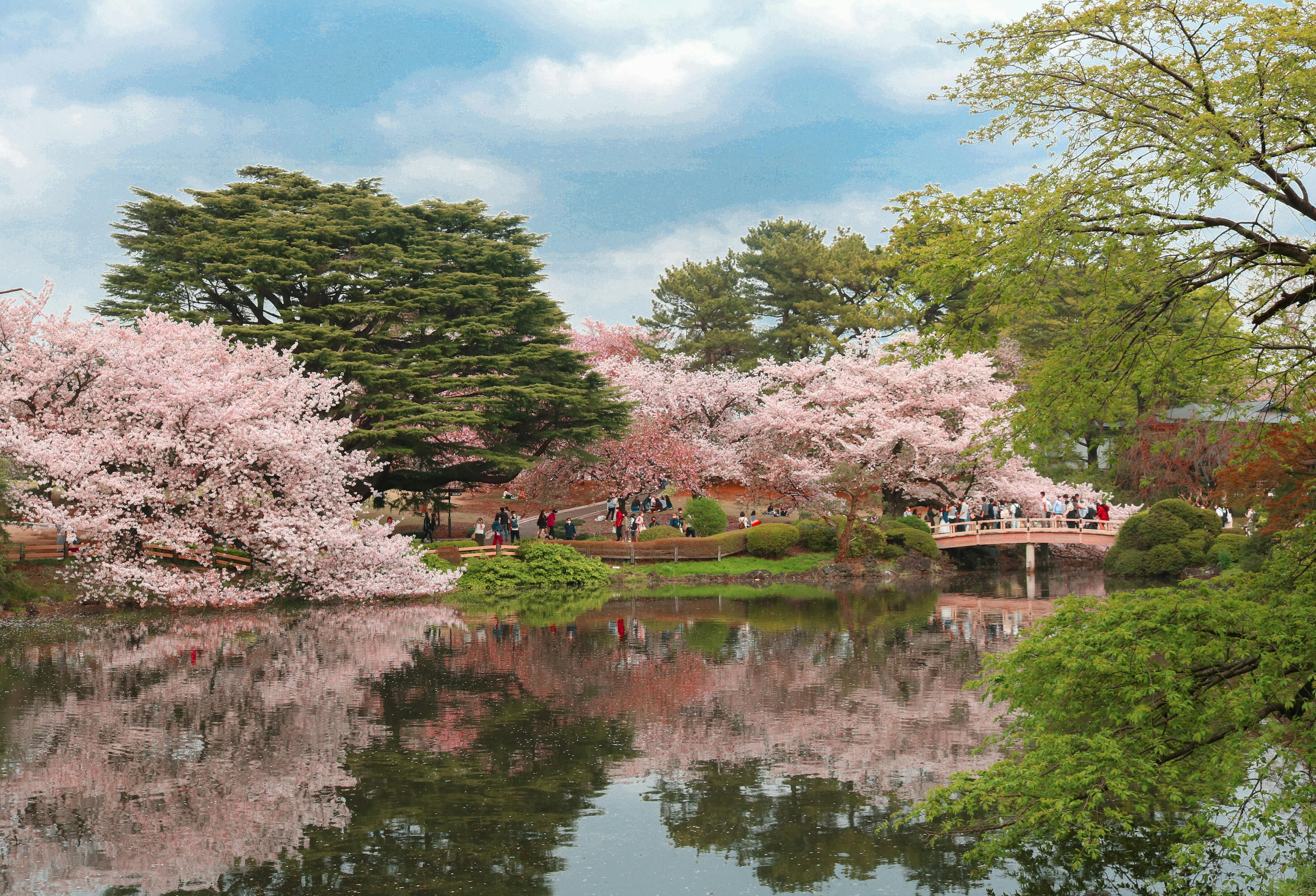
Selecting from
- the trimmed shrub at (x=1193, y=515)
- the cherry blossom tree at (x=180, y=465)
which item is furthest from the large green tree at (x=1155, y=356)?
the trimmed shrub at (x=1193, y=515)

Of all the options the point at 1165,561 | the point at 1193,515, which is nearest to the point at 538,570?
the point at 1165,561

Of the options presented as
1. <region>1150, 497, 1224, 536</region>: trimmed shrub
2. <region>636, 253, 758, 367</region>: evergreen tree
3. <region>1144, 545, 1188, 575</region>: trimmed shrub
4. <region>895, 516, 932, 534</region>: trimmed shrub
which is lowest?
<region>1144, 545, 1188, 575</region>: trimmed shrub

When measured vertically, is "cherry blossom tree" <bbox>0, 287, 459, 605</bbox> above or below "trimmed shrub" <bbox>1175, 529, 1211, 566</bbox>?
above

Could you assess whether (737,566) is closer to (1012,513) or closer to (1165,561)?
(1012,513)

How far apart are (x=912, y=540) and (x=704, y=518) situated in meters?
7.91

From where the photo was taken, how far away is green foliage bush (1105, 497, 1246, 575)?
33.8m

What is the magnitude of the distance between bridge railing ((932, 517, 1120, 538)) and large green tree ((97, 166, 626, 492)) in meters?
13.3

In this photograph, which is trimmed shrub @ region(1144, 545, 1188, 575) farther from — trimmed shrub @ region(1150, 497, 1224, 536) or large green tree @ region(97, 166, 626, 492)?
large green tree @ region(97, 166, 626, 492)

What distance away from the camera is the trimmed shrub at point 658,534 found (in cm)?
3894

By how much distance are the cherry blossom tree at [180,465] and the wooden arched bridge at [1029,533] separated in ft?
67.6

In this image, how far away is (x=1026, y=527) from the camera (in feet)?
129

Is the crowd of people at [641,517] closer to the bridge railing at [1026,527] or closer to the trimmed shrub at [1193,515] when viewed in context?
the bridge railing at [1026,527]

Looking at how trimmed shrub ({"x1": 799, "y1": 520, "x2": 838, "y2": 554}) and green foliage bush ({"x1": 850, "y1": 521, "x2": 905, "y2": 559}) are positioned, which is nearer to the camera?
green foliage bush ({"x1": 850, "y1": 521, "x2": 905, "y2": 559})

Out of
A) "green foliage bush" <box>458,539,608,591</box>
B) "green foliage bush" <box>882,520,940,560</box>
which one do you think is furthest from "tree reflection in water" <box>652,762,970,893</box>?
"green foliage bush" <box>882,520,940,560</box>
